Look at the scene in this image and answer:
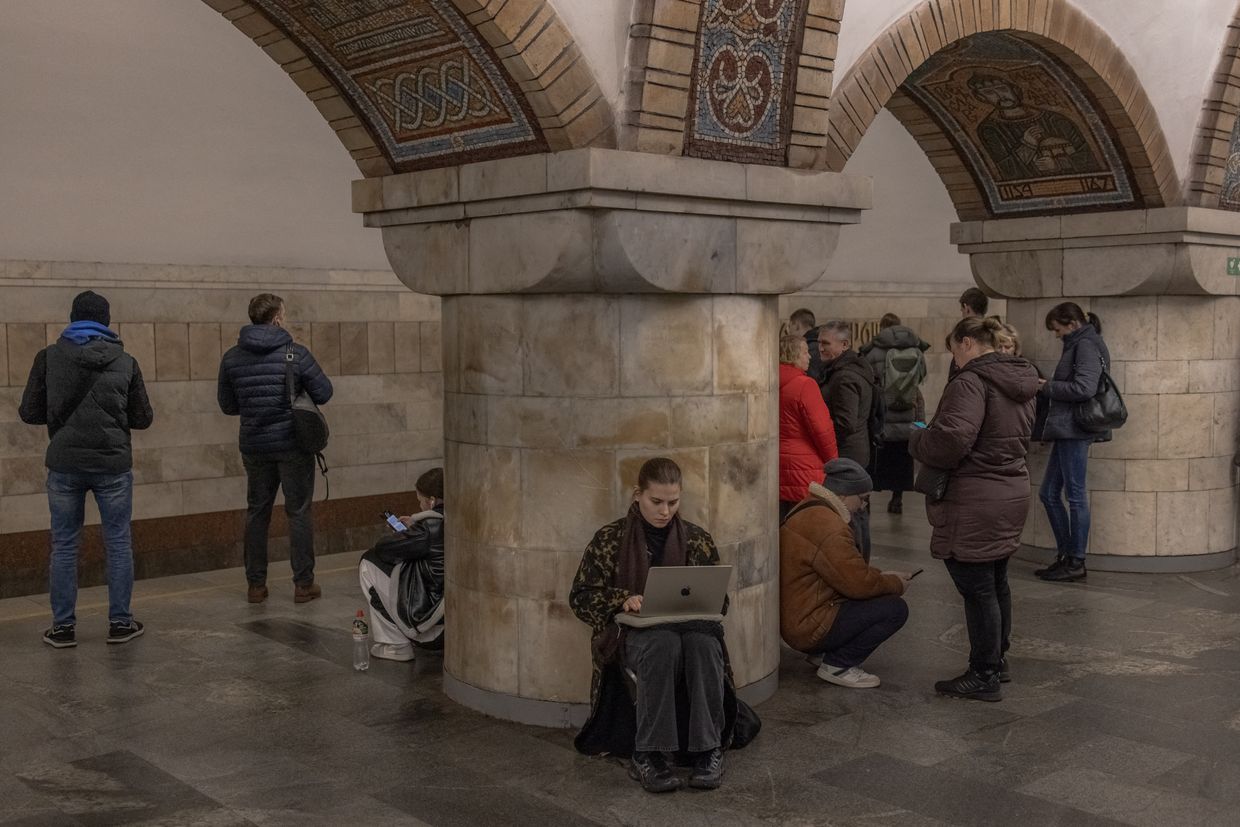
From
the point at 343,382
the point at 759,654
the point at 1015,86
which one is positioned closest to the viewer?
the point at 759,654

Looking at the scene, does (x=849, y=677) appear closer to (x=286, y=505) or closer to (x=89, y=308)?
(x=286, y=505)

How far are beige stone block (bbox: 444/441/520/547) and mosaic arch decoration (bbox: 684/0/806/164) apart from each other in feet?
4.86

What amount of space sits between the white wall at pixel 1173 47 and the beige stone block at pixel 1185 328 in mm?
819

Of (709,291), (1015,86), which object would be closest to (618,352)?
(709,291)

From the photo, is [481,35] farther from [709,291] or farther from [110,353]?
[110,353]

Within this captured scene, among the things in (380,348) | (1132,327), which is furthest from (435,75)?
(1132,327)

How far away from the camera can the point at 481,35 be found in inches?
199

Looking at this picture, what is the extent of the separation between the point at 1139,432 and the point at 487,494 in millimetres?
5047

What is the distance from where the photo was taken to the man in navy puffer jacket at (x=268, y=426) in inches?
289

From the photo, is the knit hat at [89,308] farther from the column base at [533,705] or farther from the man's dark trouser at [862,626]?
the man's dark trouser at [862,626]

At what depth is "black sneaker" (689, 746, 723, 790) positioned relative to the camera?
15.5 feet

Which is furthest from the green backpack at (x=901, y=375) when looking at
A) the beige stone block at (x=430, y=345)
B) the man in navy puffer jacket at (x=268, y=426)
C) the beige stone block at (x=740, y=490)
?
the man in navy puffer jacket at (x=268, y=426)

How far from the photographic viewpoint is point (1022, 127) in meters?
8.66

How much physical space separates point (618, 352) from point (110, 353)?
2779mm
